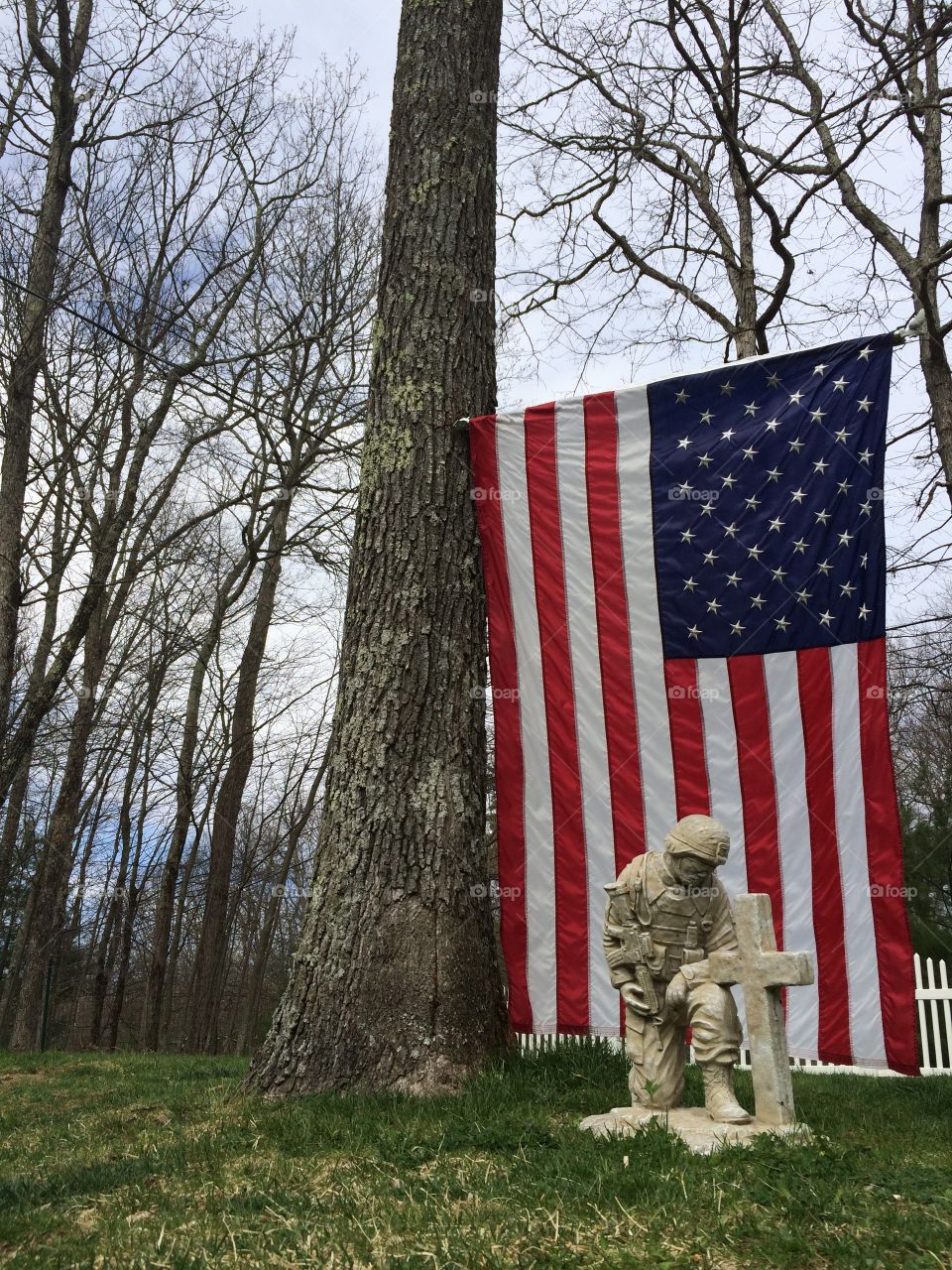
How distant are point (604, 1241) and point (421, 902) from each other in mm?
2576

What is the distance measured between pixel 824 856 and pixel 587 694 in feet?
5.31

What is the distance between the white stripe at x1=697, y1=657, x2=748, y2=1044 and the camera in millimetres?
5852

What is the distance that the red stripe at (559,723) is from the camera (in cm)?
600

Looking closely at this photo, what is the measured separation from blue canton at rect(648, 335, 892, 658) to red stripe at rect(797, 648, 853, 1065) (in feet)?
0.80

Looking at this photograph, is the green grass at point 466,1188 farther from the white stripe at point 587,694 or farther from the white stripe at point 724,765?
the white stripe at point 724,765

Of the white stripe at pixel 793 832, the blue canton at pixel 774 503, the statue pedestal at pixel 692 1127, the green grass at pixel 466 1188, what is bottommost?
the green grass at pixel 466 1188

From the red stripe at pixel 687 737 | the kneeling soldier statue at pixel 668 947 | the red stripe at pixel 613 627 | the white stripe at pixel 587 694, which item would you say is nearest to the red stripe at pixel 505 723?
the white stripe at pixel 587 694

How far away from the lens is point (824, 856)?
5.63 m

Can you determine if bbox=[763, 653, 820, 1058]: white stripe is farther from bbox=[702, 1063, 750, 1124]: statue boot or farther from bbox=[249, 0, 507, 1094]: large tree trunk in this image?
bbox=[249, 0, 507, 1094]: large tree trunk

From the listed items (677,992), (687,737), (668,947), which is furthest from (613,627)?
(677,992)

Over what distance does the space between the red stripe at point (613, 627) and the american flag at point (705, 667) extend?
0.01 metres

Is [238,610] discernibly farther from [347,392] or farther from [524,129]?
[524,129]

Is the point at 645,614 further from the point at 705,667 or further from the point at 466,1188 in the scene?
the point at 466,1188

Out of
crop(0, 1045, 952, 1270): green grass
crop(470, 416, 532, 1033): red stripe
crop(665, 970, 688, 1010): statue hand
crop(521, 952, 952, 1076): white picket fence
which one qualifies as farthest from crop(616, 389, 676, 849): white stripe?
crop(521, 952, 952, 1076): white picket fence
